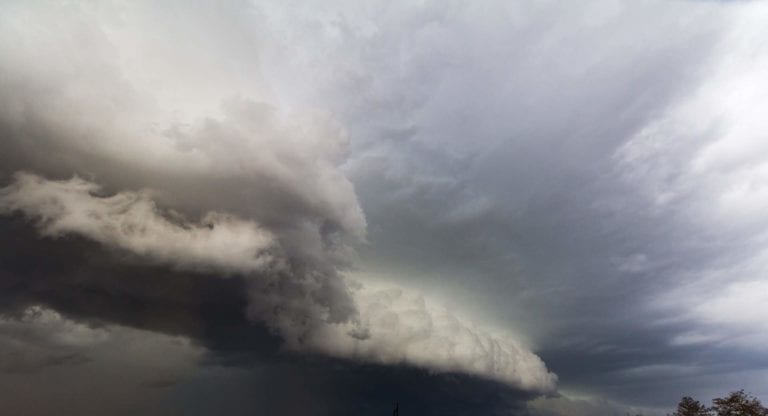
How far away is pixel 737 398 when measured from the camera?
112938 mm

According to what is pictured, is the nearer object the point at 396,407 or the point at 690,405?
the point at 396,407

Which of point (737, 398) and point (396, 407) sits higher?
point (737, 398)

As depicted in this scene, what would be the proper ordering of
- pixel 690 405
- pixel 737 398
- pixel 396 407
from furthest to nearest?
pixel 690 405 → pixel 737 398 → pixel 396 407

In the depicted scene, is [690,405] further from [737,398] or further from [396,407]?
[396,407]

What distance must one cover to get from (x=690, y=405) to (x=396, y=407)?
87.0 m

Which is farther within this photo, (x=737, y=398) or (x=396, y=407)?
(x=737, y=398)

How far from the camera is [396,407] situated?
337 feet

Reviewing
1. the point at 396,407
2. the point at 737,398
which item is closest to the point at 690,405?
the point at 737,398

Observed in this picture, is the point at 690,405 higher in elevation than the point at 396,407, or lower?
higher

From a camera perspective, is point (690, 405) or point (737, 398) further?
point (690, 405)

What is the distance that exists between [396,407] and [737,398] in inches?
3176

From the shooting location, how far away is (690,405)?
13200 cm

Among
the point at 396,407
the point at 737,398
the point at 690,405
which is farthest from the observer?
the point at 690,405
